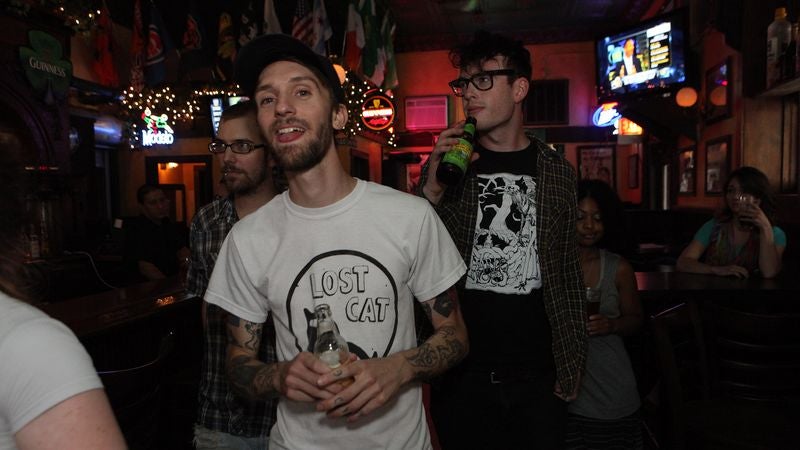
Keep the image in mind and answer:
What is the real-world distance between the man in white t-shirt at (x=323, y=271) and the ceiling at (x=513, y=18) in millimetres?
9190

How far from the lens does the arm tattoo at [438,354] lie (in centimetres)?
143

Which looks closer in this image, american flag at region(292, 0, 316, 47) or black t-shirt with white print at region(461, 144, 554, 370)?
black t-shirt with white print at region(461, 144, 554, 370)

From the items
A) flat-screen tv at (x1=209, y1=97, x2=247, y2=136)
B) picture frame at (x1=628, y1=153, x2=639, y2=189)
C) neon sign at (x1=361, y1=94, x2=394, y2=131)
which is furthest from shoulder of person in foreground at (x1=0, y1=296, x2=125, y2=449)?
picture frame at (x1=628, y1=153, x2=639, y2=189)

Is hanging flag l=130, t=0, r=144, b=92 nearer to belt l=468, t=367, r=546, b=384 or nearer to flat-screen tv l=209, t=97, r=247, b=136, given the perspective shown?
flat-screen tv l=209, t=97, r=247, b=136

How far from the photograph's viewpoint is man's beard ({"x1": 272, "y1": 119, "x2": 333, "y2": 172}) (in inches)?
60.0

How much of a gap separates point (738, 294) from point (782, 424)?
1094mm

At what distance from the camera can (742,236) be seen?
3.92m

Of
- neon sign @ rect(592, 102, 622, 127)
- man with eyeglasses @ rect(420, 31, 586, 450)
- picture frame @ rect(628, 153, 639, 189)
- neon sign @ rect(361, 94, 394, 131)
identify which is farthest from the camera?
picture frame @ rect(628, 153, 639, 189)

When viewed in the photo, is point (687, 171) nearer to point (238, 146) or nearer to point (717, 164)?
point (717, 164)

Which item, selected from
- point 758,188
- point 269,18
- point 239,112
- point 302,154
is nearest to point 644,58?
point 758,188

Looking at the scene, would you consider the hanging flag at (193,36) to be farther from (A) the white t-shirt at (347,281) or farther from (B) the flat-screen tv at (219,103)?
(A) the white t-shirt at (347,281)

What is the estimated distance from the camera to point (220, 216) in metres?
2.25

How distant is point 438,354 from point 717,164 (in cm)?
678

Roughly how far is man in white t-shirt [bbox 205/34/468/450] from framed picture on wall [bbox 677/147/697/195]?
301 inches
